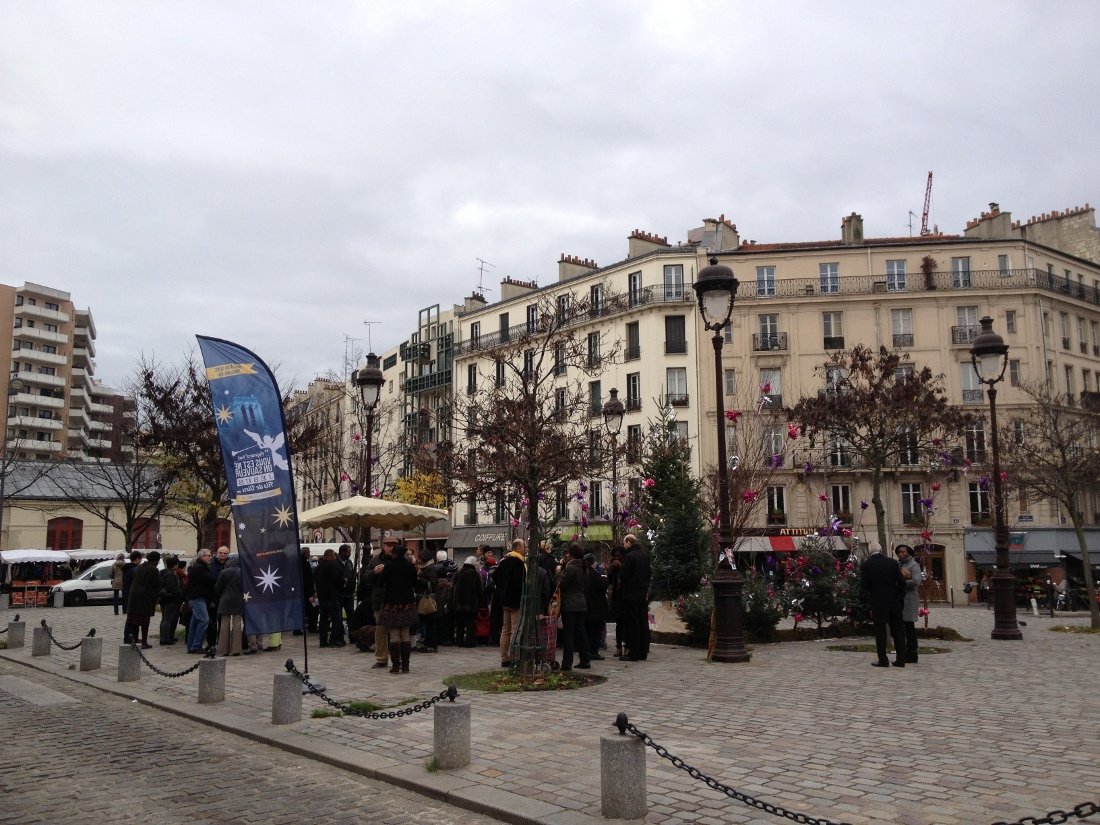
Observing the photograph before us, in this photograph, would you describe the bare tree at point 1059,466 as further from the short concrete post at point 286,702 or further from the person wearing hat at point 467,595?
the short concrete post at point 286,702

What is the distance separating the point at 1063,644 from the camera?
615 inches

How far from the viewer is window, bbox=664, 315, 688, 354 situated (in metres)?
44.2

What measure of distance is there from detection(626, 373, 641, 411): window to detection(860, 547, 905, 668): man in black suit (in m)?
32.1

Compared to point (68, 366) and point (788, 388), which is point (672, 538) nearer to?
point (788, 388)

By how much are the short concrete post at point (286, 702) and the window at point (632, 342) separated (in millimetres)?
37220

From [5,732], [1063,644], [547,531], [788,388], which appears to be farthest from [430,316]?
[5,732]

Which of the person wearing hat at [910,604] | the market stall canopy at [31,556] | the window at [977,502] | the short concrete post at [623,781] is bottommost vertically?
the short concrete post at [623,781]

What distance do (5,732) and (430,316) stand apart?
167ft

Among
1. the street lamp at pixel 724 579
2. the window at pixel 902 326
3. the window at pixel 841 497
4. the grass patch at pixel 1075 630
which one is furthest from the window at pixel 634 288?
the street lamp at pixel 724 579

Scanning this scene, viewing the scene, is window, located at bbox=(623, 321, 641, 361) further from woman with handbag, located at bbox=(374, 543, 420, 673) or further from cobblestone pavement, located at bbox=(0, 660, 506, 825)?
cobblestone pavement, located at bbox=(0, 660, 506, 825)

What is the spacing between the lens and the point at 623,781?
5379 millimetres

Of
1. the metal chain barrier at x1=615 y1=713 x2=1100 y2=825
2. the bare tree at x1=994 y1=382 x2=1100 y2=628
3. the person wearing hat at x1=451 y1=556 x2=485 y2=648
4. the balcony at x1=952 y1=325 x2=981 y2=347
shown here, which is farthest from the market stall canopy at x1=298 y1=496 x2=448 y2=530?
→ the balcony at x1=952 y1=325 x2=981 y2=347

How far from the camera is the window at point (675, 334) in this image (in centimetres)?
4419

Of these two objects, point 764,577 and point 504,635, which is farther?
point 764,577
